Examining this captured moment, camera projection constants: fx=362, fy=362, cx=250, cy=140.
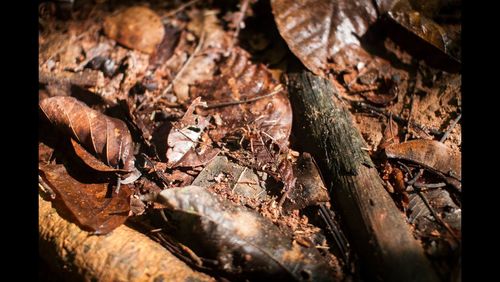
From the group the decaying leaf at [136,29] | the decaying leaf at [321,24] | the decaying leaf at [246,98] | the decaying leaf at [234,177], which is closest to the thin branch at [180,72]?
the decaying leaf at [246,98]

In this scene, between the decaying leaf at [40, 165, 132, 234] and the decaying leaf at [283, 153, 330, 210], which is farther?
the decaying leaf at [283, 153, 330, 210]

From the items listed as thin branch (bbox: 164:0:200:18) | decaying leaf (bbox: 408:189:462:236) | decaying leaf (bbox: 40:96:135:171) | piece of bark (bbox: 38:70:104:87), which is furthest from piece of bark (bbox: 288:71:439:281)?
piece of bark (bbox: 38:70:104:87)

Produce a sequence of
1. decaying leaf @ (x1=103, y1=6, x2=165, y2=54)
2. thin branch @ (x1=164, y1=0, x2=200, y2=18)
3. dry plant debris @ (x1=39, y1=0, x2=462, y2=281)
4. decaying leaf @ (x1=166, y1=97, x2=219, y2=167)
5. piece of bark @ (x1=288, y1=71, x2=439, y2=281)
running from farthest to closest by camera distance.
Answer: thin branch @ (x1=164, y1=0, x2=200, y2=18) → decaying leaf @ (x1=103, y1=6, x2=165, y2=54) → decaying leaf @ (x1=166, y1=97, x2=219, y2=167) → dry plant debris @ (x1=39, y1=0, x2=462, y2=281) → piece of bark @ (x1=288, y1=71, x2=439, y2=281)

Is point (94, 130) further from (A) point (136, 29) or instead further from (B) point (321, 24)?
(B) point (321, 24)

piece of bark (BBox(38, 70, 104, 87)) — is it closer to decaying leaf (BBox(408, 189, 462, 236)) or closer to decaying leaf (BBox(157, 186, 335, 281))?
decaying leaf (BBox(157, 186, 335, 281))

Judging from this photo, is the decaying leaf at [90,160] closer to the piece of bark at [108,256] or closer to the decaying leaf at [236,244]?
the piece of bark at [108,256]

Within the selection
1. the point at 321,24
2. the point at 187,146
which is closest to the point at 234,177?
the point at 187,146
